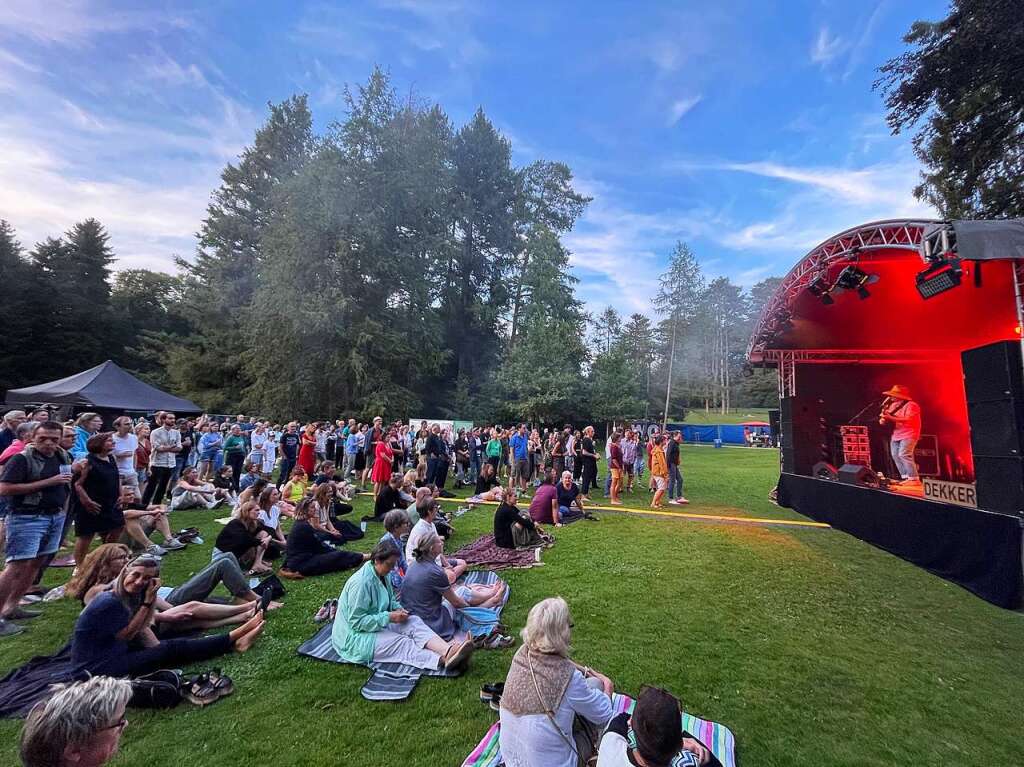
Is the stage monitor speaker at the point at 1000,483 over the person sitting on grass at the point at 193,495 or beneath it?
over

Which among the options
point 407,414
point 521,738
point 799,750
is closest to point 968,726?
point 799,750

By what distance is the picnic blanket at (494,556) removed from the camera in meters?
5.90

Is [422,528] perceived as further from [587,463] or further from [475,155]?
[475,155]

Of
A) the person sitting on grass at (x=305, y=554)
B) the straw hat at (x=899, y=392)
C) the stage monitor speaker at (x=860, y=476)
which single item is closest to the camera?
the person sitting on grass at (x=305, y=554)

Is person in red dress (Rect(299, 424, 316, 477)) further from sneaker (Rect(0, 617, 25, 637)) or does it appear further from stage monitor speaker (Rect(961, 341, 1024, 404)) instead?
stage monitor speaker (Rect(961, 341, 1024, 404))

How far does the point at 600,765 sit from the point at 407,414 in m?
24.0

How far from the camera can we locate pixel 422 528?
4230 millimetres

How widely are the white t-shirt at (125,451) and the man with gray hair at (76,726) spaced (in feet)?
20.0

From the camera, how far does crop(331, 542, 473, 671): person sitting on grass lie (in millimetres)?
3441

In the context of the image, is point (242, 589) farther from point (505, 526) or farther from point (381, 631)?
point (505, 526)

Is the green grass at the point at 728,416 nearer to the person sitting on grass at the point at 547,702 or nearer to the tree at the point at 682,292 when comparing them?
the tree at the point at 682,292

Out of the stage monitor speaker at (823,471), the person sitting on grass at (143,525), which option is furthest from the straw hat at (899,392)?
the person sitting on grass at (143,525)

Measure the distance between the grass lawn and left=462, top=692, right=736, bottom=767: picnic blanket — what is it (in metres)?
0.12

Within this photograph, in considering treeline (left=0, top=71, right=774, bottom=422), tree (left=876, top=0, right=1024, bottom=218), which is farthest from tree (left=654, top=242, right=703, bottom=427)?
tree (left=876, top=0, right=1024, bottom=218)
